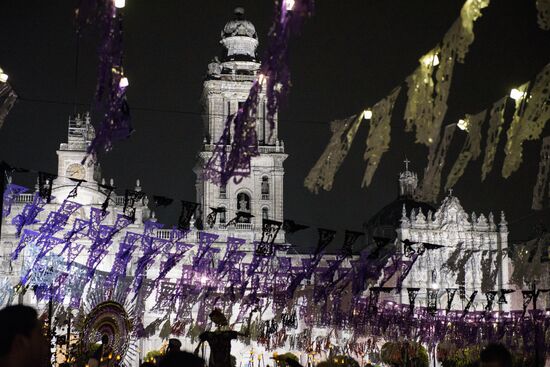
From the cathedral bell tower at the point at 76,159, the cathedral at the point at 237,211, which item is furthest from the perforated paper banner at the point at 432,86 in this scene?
the cathedral bell tower at the point at 76,159

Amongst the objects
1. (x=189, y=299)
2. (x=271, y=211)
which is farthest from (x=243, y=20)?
(x=189, y=299)

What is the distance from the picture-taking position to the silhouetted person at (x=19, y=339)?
13.1ft

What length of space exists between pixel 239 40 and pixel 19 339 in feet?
211

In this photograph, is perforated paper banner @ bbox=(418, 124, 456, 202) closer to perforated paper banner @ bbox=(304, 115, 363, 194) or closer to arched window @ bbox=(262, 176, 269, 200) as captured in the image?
perforated paper banner @ bbox=(304, 115, 363, 194)

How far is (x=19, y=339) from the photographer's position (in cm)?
401

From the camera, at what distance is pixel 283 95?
9477mm

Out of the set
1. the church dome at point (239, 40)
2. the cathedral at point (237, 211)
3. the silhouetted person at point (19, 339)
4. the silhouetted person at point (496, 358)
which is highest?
the church dome at point (239, 40)

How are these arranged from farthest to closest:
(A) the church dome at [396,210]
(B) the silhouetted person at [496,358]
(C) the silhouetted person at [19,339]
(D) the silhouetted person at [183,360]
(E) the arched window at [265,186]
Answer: (A) the church dome at [396,210]
(E) the arched window at [265,186]
(B) the silhouetted person at [496,358]
(D) the silhouetted person at [183,360]
(C) the silhouetted person at [19,339]

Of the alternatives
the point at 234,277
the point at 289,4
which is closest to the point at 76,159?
the point at 234,277

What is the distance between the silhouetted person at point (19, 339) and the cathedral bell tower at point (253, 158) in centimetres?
6035

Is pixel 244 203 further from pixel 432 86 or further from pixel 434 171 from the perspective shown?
pixel 432 86

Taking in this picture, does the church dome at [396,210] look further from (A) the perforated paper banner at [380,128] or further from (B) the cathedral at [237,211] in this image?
(A) the perforated paper banner at [380,128]

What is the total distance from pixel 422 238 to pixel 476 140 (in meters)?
59.9

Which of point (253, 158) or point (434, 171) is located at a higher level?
point (253, 158)
